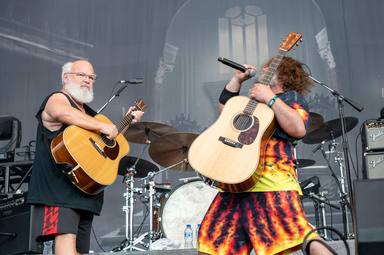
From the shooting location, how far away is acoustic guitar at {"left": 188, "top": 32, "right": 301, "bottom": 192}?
2.37 meters

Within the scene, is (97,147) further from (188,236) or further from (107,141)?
(188,236)

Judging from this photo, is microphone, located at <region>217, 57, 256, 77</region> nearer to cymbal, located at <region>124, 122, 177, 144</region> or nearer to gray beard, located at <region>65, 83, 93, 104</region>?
gray beard, located at <region>65, 83, 93, 104</region>

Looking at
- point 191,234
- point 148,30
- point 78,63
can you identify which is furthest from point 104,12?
point 78,63

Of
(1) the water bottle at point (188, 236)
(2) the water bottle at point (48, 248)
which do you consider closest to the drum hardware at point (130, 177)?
(1) the water bottle at point (188, 236)

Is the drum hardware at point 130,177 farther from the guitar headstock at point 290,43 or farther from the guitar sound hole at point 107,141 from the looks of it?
the guitar headstock at point 290,43

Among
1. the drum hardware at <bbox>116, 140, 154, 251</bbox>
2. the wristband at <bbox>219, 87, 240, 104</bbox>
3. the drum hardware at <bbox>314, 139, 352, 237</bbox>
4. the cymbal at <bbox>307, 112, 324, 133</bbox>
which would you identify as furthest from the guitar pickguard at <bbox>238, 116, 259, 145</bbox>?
the drum hardware at <bbox>116, 140, 154, 251</bbox>

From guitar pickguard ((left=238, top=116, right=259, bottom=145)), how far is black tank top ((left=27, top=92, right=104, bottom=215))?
103cm

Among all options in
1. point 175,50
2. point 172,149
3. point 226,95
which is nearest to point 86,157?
point 226,95

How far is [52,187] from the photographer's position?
293 cm

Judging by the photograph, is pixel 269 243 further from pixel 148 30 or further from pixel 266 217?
pixel 148 30

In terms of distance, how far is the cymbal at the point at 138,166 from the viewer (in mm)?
5688

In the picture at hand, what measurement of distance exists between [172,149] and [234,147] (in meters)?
3.04

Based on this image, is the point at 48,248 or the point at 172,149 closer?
the point at 48,248

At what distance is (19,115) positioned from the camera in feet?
23.9
